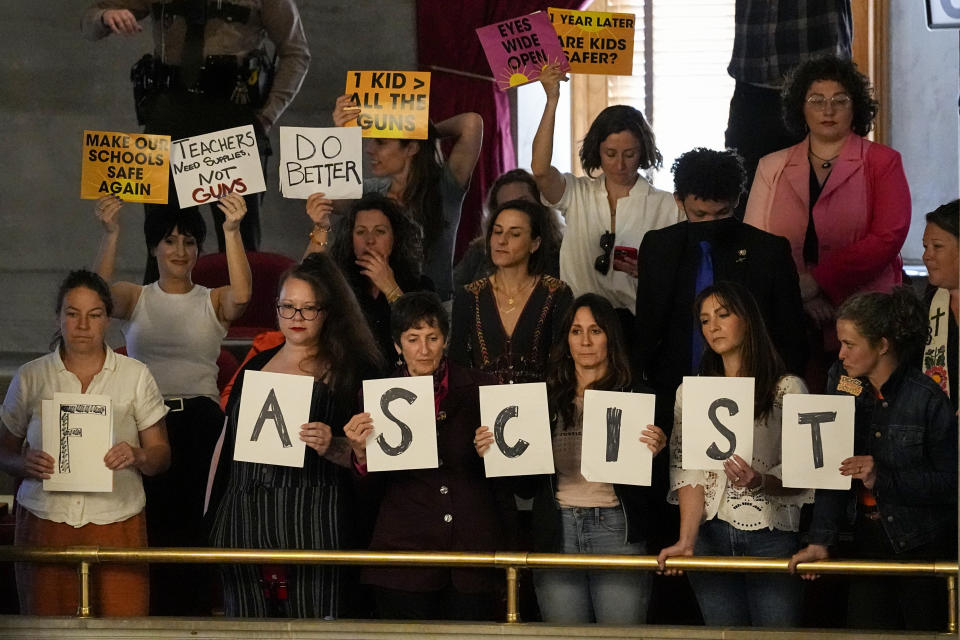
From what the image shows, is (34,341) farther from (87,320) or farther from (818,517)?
(818,517)

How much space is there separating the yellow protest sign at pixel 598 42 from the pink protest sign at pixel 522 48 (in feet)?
0.73

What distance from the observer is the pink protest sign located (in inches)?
226

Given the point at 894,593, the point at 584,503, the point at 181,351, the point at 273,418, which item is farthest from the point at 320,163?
the point at 894,593

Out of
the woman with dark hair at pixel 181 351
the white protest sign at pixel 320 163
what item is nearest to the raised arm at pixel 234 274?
the woman with dark hair at pixel 181 351

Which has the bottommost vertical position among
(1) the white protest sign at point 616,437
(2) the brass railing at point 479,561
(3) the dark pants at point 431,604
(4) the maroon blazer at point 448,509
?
(3) the dark pants at point 431,604

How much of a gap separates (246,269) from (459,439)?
49.3 inches

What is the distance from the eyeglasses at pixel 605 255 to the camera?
5.62 meters

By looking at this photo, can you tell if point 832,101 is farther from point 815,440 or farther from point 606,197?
point 815,440

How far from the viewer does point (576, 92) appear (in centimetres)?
848

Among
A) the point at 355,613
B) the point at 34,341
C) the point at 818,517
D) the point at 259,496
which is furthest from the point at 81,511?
the point at 34,341

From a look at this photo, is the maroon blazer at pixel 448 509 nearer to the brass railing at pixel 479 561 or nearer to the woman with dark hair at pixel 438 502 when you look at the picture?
the woman with dark hair at pixel 438 502

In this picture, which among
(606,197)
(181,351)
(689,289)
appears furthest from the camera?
(606,197)

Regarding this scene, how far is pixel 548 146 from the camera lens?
5570 millimetres

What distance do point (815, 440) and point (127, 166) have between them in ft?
9.40
